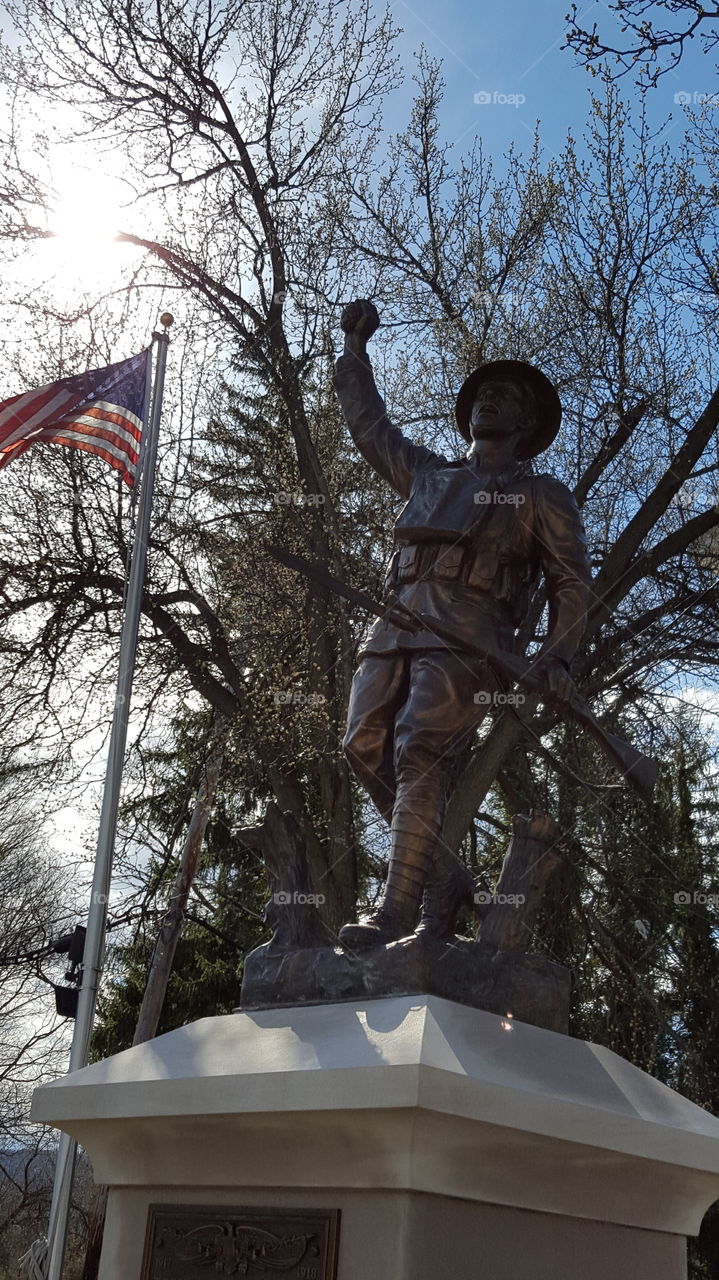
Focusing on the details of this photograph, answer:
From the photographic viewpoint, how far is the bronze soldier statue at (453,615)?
4.18m

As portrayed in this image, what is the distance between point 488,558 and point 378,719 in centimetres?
71

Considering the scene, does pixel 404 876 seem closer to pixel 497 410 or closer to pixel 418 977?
pixel 418 977

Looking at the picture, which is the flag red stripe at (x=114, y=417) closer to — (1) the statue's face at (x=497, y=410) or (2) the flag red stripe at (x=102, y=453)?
(2) the flag red stripe at (x=102, y=453)

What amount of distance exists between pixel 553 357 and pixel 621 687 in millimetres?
3391

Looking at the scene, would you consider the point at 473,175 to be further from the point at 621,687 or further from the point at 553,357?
the point at 621,687

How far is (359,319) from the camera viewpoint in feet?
16.3

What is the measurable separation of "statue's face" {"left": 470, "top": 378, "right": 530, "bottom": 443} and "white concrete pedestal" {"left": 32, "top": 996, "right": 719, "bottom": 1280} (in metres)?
2.29

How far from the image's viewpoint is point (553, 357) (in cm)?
1202

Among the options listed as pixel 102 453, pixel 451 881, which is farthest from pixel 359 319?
pixel 102 453

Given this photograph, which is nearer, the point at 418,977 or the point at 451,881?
the point at 418,977

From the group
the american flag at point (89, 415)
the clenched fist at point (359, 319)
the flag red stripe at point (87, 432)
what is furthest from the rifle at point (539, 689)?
the flag red stripe at point (87, 432)

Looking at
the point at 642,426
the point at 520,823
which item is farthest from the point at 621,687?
the point at 520,823

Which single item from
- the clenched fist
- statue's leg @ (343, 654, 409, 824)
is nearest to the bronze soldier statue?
statue's leg @ (343, 654, 409, 824)

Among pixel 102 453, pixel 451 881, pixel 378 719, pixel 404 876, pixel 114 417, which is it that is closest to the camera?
pixel 404 876
